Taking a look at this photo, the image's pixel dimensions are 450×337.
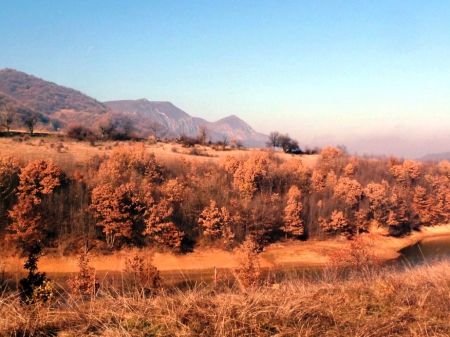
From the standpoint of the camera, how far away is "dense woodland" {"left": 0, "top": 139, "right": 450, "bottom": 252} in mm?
43188

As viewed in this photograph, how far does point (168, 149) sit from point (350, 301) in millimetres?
86249

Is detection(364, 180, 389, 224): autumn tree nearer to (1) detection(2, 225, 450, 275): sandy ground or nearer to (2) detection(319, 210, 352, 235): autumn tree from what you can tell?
(1) detection(2, 225, 450, 275): sandy ground

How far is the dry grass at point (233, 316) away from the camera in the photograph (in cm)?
432

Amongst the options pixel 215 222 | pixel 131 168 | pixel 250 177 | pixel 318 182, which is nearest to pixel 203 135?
pixel 250 177

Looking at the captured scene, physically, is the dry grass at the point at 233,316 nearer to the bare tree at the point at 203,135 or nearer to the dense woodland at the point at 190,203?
the dense woodland at the point at 190,203

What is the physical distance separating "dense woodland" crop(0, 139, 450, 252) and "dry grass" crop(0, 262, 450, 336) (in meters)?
38.2

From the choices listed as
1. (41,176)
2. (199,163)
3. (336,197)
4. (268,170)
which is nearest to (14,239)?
(41,176)

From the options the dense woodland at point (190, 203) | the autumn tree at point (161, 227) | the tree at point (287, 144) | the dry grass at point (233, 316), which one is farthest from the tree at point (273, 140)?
the dry grass at point (233, 316)

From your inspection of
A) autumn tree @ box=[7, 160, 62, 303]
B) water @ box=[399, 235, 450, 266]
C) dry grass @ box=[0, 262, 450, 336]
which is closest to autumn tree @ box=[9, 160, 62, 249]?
autumn tree @ box=[7, 160, 62, 303]

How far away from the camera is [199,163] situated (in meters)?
65.6

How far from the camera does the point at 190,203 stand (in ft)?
166

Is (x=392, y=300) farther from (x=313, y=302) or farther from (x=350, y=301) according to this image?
(x=313, y=302)

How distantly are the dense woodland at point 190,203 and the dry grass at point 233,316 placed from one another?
38.2 meters

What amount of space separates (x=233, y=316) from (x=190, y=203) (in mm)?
46241
